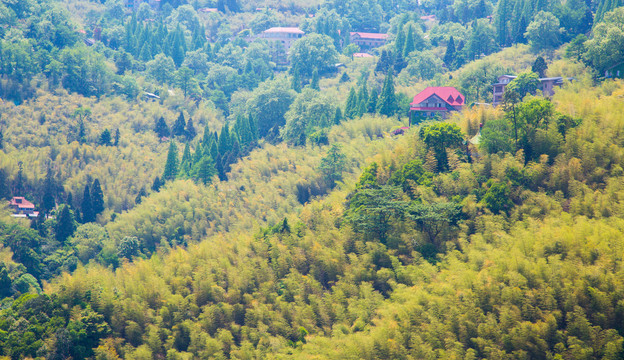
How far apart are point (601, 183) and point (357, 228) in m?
10.7

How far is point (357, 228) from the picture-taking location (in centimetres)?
2948

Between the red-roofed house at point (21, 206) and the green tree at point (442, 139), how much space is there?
98.0 ft

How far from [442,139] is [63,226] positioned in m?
25.6

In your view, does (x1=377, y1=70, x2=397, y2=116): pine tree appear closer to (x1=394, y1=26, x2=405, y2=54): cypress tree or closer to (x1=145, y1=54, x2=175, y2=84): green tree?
(x1=394, y1=26, x2=405, y2=54): cypress tree

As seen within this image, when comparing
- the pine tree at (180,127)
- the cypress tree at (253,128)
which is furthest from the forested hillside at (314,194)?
the cypress tree at (253,128)

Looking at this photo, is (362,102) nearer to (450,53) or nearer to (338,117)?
(338,117)

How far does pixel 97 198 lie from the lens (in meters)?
45.7

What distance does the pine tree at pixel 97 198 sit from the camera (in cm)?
4531

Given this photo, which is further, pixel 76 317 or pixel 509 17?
pixel 509 17

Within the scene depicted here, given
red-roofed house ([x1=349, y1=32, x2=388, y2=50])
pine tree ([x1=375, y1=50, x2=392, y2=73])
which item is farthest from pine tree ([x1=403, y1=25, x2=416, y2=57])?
red-roofed house ([x1=349, y1=32, x2=388, y2=50])

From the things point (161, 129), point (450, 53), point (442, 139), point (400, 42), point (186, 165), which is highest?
point (400, 42)

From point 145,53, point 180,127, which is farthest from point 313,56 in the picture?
point 145,53

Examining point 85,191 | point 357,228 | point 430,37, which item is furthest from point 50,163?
point 430,37

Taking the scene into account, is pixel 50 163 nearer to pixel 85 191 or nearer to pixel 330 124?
pixel 85 191
